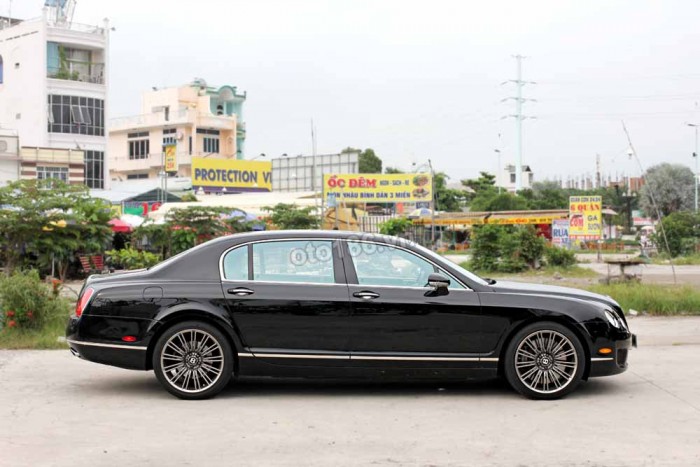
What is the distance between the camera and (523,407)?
22.9 feet

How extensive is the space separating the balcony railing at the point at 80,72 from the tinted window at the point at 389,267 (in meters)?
55.5

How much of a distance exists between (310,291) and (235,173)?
194 feet

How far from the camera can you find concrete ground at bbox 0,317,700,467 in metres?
5.52

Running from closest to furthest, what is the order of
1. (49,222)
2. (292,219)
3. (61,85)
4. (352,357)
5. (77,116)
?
(352,357)
(49,222)
(292,219)
(61,85)
(77,116)

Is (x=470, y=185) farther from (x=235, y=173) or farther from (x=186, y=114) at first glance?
(x=235, y=173)

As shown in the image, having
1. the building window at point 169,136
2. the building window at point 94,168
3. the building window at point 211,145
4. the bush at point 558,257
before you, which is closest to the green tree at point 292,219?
the bush at point 558,257

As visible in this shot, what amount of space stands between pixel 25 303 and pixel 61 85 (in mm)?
51632

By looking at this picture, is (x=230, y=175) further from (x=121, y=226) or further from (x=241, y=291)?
(x=241, y=291)

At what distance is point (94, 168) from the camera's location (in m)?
59.7

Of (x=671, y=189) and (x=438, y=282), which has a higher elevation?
(x=671, y=189)

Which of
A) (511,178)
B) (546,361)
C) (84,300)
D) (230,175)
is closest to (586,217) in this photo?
(546,361)

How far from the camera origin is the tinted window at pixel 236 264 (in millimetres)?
7344

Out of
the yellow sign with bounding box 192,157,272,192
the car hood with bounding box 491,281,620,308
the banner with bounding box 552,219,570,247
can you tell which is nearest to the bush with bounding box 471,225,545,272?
the banner with bounding box 552,219,570,247

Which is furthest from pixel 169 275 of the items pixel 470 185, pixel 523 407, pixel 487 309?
pixel 470 185
